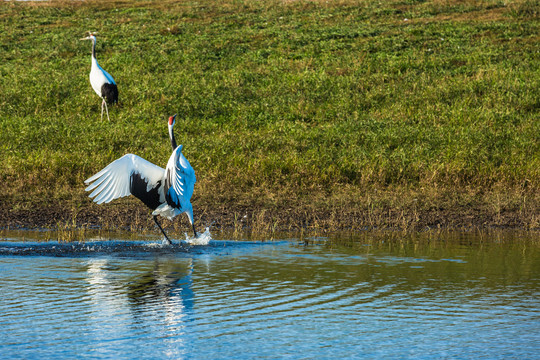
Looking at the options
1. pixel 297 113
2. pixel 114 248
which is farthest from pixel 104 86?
pixel 114 248

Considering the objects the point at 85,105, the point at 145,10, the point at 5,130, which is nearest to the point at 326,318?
the point at 5,130

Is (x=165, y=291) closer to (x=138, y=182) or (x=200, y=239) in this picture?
(x=200, y=239)

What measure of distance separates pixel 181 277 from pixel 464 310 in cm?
258

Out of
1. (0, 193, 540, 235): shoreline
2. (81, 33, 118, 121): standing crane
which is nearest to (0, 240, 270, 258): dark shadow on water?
(0, 193, 540, 235): shoreline

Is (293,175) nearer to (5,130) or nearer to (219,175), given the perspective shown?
(219,175)

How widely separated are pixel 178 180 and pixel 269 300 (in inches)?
103

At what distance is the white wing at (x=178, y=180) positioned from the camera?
8594 mm

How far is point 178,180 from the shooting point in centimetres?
862

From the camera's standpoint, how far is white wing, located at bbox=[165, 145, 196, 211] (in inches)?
338

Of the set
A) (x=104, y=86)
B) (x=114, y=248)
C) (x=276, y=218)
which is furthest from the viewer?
(x=104, y=86)

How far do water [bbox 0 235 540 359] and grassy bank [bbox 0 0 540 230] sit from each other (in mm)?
2187

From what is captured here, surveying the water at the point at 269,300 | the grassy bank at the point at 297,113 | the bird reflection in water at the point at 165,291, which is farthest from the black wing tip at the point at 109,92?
the bird reflection in water at the point at 165,291

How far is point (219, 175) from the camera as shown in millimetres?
12719

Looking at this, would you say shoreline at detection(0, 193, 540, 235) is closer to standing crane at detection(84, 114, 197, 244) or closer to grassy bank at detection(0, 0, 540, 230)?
grassy bank at detection(0, 0, 540, 230)
